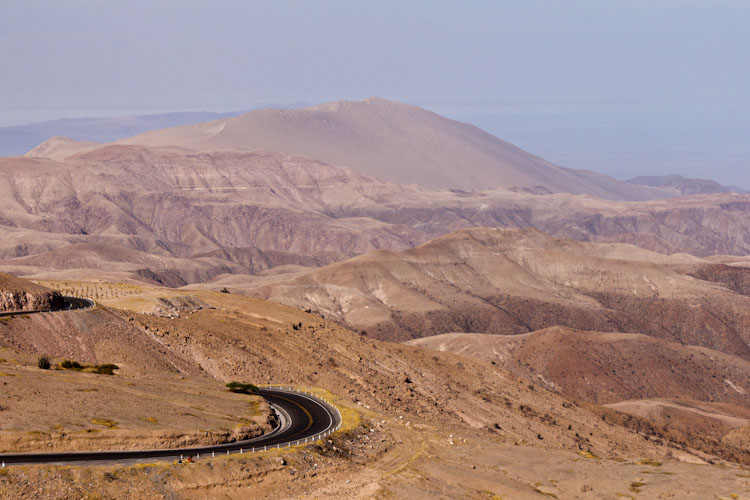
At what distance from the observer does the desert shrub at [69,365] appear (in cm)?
5750

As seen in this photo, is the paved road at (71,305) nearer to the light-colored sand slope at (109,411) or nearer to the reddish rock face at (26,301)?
the reddish rock face at (26,301)

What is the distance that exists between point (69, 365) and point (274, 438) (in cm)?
1737

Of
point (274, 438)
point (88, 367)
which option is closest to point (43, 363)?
point (88, 367)

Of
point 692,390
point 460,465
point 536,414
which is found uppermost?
point 460,465

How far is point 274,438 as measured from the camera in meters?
48.3

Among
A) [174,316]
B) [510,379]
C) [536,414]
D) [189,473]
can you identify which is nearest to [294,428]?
[189,473]

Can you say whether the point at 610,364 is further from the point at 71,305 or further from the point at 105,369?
the point at 105,369

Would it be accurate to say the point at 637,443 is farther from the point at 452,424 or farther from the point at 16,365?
the point at 16,365

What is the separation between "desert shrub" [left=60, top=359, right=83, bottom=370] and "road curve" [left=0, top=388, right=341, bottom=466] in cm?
1242

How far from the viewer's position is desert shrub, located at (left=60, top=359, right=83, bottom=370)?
2264 inches

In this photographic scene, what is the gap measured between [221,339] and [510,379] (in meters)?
31.8

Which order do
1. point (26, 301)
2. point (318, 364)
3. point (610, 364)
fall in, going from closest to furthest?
point (26, 301) → point (318, 364) → point (610, 364)

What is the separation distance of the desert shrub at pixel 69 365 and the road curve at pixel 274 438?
12.4 meters

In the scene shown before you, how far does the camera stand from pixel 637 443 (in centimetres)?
7869
